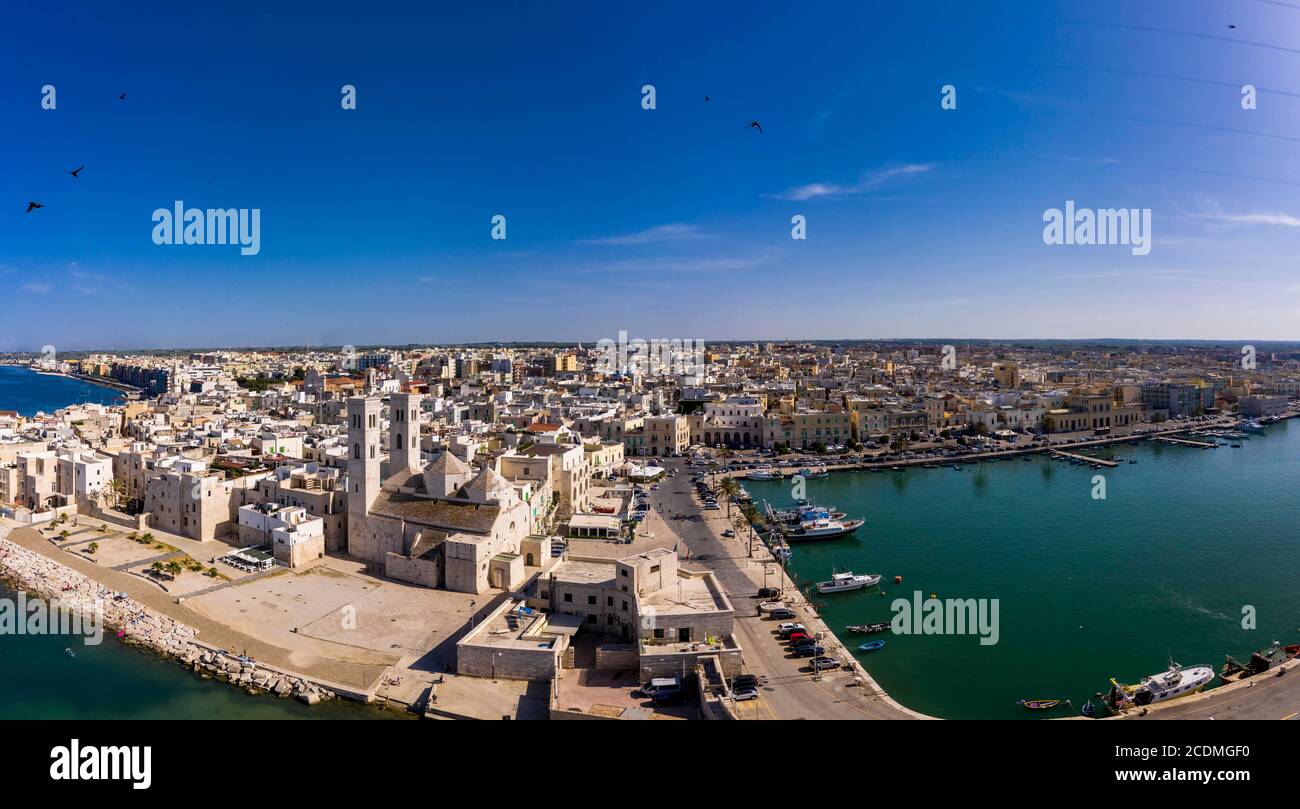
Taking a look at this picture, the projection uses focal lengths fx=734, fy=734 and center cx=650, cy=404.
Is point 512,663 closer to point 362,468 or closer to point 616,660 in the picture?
point 616,660

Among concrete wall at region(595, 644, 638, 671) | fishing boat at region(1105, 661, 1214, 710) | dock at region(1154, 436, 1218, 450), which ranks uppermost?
dock at region(1154, 436, 1218, 450)

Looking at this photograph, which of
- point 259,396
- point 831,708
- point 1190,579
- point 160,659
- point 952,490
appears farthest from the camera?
point 259,396

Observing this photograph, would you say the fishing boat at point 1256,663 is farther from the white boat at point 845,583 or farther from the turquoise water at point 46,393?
the turquoise water at point 46,393

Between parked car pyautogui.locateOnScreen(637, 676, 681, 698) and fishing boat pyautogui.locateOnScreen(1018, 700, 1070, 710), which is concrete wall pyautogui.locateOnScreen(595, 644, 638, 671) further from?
fishing boat pyautogui.locateOnScreen(1018, 700, 1070, 710)

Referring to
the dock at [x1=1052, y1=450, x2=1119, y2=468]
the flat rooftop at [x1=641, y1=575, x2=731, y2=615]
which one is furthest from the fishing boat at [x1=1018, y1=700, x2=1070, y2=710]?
the dock at [x1=1052, y1=450, x2=1119, y2=468]

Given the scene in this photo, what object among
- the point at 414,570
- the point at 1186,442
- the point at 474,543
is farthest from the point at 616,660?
the point at 1186,442

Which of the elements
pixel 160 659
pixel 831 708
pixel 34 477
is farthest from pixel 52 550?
pixel 831 708
